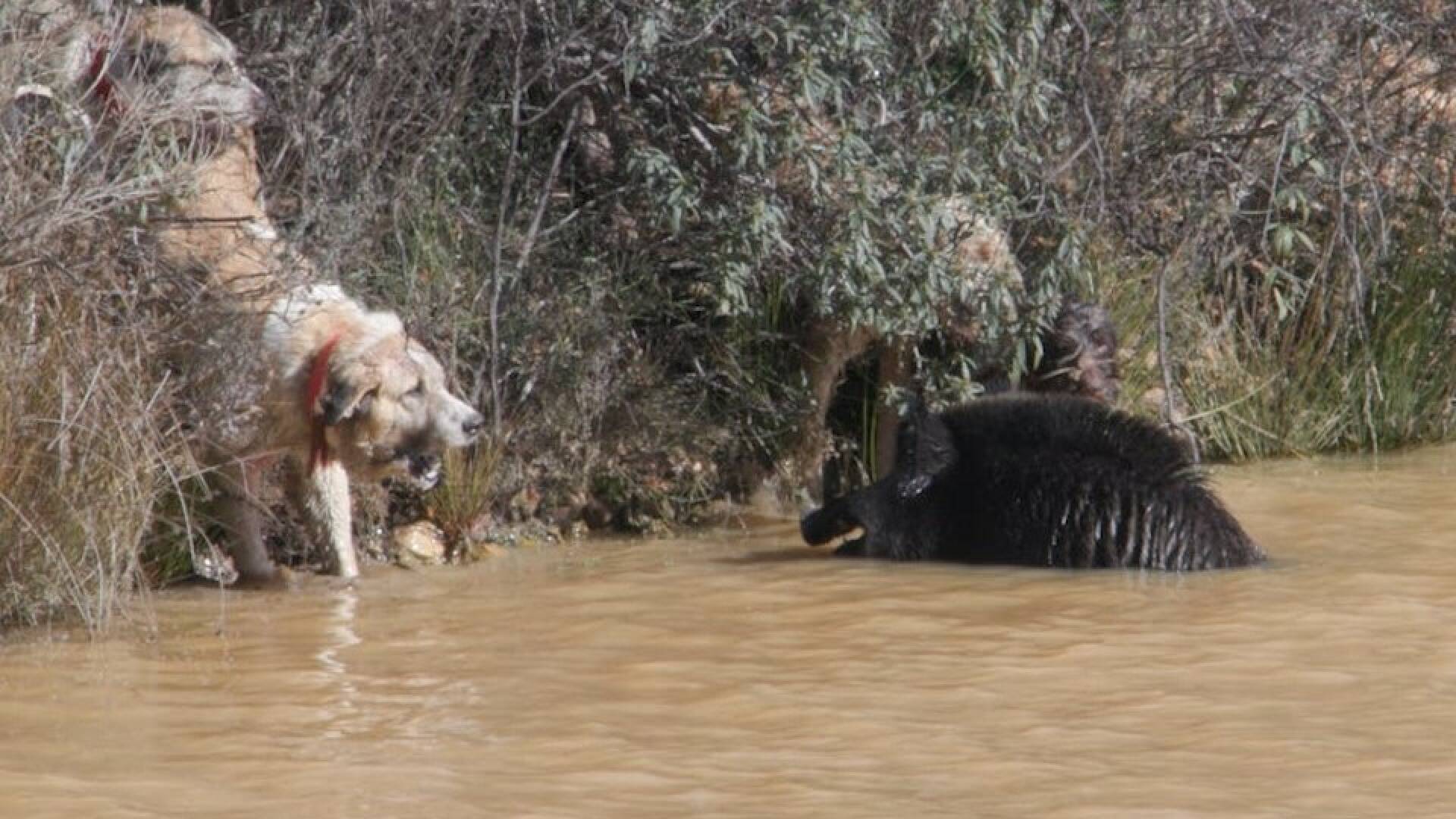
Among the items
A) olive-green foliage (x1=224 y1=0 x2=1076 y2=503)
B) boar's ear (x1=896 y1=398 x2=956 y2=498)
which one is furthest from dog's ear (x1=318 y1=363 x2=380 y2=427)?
boar's ear (x1=896 y1=398 x2=956 y2=498)

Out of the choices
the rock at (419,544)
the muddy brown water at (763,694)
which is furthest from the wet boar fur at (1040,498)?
the rock at (419,544)

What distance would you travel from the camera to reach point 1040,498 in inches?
350

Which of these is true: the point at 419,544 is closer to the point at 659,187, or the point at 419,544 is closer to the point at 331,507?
the point at 331,507

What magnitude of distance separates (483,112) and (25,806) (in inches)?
189

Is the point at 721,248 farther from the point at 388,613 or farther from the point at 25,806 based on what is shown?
the point at 25,806

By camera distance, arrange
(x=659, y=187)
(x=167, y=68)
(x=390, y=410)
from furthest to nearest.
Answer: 1. (x=659, y=187)
2. (x=167, y=68)
3. (x=390, y=410)

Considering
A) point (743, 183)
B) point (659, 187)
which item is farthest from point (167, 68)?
point (743, 183)

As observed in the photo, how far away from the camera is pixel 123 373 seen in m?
7.21

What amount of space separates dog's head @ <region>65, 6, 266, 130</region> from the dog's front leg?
4.03ft

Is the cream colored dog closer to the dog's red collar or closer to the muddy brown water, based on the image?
the dog's red collar

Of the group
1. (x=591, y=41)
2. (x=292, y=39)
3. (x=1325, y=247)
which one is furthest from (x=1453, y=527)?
(x=292, y=39)

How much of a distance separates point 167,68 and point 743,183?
2.24 metres

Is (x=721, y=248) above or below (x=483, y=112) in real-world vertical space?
below

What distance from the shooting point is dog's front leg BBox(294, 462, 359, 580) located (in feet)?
27.2
